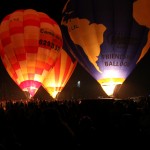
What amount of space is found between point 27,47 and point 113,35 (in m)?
4.87

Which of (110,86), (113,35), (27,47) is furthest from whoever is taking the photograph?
(27,47)

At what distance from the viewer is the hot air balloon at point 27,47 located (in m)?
18.4

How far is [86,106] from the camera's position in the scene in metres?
6.68

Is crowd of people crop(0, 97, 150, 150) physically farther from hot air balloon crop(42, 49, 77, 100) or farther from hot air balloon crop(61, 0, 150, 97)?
hot air balloon crop(42, 49, 77, 100)

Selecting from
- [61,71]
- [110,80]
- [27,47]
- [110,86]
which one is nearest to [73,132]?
[110,80]

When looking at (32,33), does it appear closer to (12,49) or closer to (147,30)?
(12,49)

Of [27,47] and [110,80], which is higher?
[27,47]

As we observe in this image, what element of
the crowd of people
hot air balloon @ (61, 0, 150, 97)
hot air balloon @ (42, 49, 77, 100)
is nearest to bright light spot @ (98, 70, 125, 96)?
hot air balloon @ (61, 0, 150, 97)

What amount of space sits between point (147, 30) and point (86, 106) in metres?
10.4

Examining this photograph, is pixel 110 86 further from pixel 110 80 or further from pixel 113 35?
pixel 113 35

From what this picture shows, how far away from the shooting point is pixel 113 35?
1598 centimetres

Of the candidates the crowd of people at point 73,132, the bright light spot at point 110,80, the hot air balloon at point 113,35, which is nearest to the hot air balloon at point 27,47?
the hot air balloon at point 113,35

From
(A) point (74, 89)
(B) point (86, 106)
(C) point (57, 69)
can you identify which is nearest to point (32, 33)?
(C) point (57, 69)

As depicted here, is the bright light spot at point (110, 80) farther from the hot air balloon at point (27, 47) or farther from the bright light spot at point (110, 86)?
the hot air balloon at point (27, 47)
